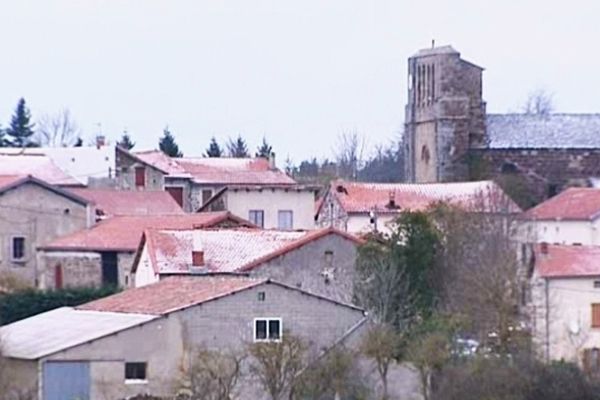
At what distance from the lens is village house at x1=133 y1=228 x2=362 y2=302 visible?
160 feet

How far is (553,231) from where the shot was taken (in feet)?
210

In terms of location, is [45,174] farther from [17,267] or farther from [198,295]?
[198,295]

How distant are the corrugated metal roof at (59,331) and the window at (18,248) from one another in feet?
44.9

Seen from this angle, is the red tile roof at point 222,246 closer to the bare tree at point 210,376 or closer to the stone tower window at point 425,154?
the bare tree at point 210,376

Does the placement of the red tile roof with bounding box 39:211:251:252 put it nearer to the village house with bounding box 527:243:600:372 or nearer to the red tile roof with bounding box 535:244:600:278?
the red tile roof with bounding box 535:244:600:278

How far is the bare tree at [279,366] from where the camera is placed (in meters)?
39.0

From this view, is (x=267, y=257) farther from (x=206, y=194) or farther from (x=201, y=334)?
(x=206, y=194)

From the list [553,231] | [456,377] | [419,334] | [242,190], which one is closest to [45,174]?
[242,190]

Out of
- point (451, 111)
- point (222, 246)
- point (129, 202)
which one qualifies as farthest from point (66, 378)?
point (451, 111)

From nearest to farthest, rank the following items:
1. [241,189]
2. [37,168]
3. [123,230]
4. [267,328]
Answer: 1. [267,328]
2. [123,230]
3. [241,189]
4. [37,168]

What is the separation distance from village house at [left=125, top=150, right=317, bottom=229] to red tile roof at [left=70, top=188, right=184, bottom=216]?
1.33 m

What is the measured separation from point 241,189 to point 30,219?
8.84 metres

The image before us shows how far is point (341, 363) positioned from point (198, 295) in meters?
3.65

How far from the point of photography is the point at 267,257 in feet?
160
